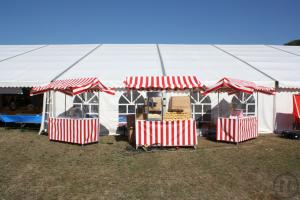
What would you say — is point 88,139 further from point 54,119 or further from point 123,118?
point 123,118

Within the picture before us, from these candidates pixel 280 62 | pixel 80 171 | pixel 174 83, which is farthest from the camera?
pixel 280 62

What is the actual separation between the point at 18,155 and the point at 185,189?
4866mm

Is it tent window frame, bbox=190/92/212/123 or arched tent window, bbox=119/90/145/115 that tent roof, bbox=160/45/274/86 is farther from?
arched tent window, bbox=119/90/145/115

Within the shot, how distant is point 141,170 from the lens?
6.73 metres

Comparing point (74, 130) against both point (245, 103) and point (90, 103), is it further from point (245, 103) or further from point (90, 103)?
point (245, 103)

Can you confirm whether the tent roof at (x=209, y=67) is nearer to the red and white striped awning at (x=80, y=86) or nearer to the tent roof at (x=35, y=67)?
the red and white striped awning at (x=80, y=86)

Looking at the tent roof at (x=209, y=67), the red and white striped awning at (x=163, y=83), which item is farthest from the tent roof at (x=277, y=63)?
the red and white striped awning at (x=163, y=83)

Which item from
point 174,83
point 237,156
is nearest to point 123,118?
point 174,83

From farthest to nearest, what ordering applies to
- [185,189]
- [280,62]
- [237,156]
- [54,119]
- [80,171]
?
[280,62] < [54,119] < [237,156] < [80,171] < [185,189]

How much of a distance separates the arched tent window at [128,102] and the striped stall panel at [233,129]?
3422 millimetres

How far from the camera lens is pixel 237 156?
8.15 metres

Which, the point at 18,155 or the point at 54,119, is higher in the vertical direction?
the point at 54,119

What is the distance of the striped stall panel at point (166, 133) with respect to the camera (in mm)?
9250

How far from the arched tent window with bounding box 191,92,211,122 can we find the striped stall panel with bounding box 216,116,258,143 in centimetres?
186
